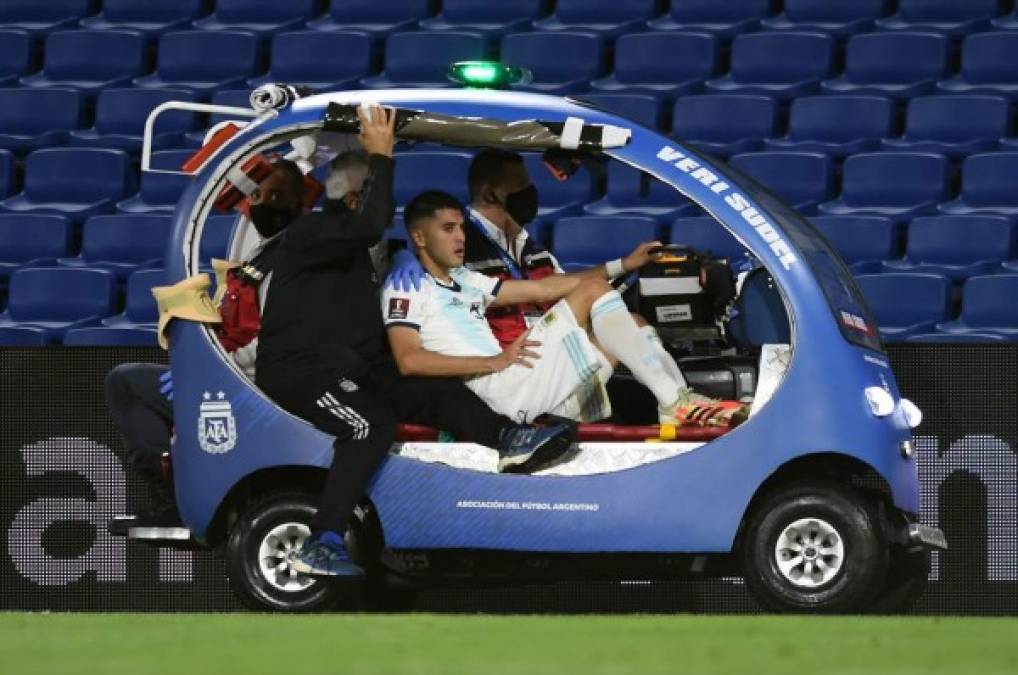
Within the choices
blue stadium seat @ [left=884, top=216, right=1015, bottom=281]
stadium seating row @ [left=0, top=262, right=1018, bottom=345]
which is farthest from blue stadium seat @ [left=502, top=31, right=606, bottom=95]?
blue stadium seat @ [left=884, top=216, right=1015, bottom=281]

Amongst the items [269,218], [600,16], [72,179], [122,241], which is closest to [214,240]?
[122,241]

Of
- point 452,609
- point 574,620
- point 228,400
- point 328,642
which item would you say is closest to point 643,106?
point 452,609

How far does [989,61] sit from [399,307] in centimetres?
525

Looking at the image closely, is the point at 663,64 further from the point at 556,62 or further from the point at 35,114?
the point at 35,114

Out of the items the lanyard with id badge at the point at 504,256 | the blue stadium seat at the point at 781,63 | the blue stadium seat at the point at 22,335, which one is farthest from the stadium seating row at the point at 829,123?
the lanyard with id badge at the point at 504,256

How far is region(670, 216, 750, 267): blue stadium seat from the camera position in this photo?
11.2 metres

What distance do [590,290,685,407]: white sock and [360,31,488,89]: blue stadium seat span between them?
4.94m

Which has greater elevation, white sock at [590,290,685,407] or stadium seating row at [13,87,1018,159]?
stadium seating row at [13,87,1018,159]

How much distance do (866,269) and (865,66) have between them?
1740 mm

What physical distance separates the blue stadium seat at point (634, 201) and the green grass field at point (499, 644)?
460cm

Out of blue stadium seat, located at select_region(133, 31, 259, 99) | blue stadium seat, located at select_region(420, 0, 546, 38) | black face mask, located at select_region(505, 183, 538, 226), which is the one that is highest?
blue stadium seat, located at select_region(420, 0, 546, 38)

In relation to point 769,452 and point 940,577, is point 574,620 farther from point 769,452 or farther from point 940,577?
point 940,577

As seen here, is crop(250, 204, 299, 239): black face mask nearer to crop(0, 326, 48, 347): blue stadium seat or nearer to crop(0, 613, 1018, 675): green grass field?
crop(0, 613, 1018, 675): green grass field

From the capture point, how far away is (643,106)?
12.4 meters
